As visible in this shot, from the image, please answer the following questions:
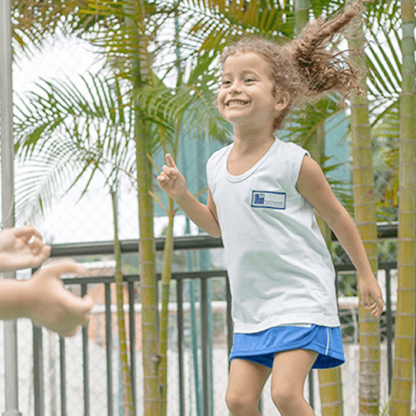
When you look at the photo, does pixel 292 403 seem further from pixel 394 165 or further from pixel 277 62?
pixel 394 165

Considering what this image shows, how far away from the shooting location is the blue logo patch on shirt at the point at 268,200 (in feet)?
5.05

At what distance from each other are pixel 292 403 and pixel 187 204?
61 cm

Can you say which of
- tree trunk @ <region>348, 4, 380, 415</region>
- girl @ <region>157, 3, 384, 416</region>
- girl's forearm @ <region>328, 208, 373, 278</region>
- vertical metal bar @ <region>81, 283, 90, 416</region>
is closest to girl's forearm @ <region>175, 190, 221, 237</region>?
girl @ <region>157, 3, 384, 416</region>

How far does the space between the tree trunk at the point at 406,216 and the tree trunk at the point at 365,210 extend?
0.32 ft

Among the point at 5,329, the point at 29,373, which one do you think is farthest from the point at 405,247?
the point at 29,373

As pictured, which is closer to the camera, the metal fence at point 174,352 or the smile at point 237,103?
the smile at point 237,103

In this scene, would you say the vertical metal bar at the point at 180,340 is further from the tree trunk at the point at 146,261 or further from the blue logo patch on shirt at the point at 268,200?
the blue logo patch on shirt at the point at 268,200

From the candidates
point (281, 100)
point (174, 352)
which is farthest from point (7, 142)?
point (174, 352)

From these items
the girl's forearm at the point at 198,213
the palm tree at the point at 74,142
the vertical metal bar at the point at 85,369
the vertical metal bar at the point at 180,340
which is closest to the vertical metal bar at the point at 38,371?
the vertical metal bar at the point at 85,369

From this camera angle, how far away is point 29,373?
11.9 ft

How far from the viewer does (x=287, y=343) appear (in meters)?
1.44

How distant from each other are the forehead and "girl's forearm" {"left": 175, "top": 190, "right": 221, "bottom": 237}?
373 millimetres

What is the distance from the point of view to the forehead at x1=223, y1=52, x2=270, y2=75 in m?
1.61

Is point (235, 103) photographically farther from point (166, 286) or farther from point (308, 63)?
point (166, 286)
